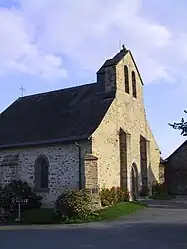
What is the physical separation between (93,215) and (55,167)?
220 inches

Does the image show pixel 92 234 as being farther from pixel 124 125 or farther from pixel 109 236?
pixel 124 125

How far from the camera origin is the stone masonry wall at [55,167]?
2458 cm

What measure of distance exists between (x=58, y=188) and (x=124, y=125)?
6.73m

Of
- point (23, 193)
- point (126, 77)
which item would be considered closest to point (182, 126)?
point (23, 193)

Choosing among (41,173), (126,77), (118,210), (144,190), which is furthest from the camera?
(144,190)

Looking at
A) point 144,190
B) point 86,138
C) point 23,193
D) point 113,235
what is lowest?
point 113,235

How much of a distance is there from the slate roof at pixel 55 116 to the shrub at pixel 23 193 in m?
2.86

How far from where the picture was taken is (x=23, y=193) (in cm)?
2486

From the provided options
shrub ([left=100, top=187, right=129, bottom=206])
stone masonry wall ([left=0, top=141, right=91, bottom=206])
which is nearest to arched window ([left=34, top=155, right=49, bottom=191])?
stone masonry wall ([left=0, top=141, right=91, bottom=206])

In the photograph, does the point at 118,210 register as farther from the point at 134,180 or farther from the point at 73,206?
the point at 134,180

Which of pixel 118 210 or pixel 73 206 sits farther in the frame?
pixel 118 210

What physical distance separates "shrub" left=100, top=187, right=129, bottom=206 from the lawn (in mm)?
641

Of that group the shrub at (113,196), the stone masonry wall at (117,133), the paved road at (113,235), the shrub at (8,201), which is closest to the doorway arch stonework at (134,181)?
the stone masonry wall at (117,133)

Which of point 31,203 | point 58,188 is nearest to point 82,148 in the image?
point 58,188
